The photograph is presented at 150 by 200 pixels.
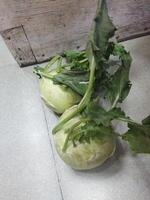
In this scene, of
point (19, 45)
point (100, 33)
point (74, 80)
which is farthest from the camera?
point (19, 45)

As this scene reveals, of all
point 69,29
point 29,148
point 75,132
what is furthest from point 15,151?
point 69,29

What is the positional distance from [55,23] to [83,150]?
12.2 inches

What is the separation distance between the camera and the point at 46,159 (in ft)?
2.23

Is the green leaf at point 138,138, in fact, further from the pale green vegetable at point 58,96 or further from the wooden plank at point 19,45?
the wooden plank at point 19,45

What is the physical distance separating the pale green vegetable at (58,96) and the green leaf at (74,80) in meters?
0.02

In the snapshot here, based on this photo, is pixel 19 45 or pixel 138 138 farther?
pixel 19 45

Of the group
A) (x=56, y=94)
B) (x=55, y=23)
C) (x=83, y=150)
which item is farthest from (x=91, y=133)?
(x=55, y=23)

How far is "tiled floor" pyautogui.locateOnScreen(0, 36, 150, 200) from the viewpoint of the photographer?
0.63 metres

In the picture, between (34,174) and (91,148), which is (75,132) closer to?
(91,148)

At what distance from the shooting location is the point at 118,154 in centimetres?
67

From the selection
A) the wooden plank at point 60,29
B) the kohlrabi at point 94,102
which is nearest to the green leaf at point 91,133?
the kohlrabi at point 94,102

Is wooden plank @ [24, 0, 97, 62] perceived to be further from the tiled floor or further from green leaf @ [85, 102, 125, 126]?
green leaf @ [85, 102, 125, 126]

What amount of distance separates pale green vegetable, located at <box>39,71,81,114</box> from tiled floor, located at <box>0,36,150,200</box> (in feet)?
0.24

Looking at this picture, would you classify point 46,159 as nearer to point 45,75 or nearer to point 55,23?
point 45,75
